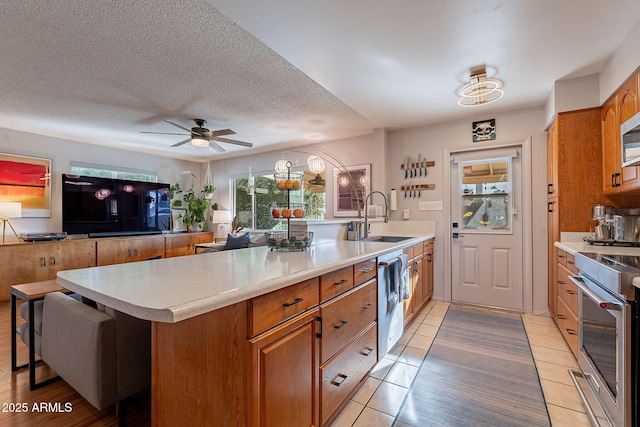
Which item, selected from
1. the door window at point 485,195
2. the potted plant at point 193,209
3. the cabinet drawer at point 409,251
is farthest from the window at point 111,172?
the door window at point 485,195

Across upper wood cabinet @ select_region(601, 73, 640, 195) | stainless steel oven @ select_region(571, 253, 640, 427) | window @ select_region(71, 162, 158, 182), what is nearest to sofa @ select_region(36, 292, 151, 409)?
stainless steel oven @ select_region(571, 253, 640, 427)

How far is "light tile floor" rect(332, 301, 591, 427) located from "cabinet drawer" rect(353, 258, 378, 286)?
2.34ft

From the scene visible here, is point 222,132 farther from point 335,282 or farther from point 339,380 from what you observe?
point 339,380

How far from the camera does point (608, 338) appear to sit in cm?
138

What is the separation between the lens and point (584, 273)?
66.5 inches

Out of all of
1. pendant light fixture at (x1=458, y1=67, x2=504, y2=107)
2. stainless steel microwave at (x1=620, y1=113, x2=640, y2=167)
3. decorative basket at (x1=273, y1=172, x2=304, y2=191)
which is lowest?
decorative basket at (x1=273, y1=172, x2=304, y2=191)

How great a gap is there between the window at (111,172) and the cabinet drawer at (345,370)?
5444 mm

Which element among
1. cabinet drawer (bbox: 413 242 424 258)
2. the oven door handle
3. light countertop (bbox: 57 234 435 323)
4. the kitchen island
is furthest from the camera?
cabinet drawer (bbox: 413 242 424 258)

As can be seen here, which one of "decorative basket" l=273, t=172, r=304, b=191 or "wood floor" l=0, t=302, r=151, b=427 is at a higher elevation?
"decorative basket" l=273, t=172, r=304, b=191

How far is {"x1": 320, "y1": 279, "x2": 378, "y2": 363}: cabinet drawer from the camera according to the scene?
4.66 feet

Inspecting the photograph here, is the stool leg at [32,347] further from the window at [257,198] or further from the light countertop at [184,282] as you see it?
the window at [257,198]

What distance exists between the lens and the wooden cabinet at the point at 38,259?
3.61 m

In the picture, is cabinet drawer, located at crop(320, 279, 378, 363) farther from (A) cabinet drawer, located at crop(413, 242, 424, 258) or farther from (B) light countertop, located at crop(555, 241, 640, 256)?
(B) light countertop, located at crop(555, 241, 640, 256)

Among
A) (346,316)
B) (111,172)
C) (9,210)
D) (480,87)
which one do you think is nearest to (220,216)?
(111,172)
